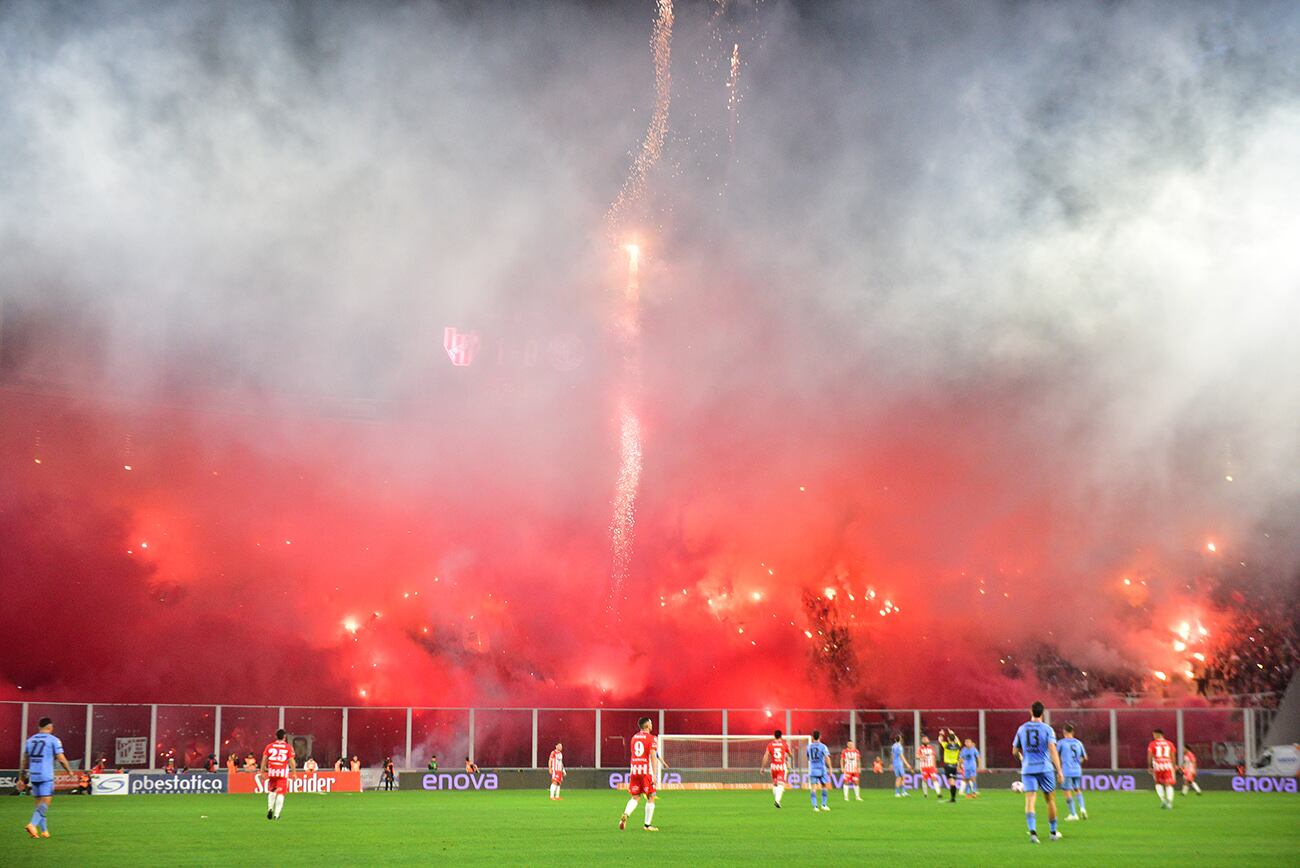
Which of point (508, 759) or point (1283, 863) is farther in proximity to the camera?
point (508, 759)

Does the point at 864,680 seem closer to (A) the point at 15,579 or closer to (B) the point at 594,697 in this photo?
(B) the point at 594,697

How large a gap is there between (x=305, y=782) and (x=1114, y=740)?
113 ft

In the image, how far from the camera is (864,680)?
6819 centimetres

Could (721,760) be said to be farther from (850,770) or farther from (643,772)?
(643,772)

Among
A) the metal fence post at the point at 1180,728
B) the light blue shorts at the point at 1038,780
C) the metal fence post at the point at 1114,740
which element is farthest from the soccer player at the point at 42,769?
the metal fence post at the point at 1180,728

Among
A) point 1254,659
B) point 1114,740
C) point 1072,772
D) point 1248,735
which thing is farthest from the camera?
point 1254,659

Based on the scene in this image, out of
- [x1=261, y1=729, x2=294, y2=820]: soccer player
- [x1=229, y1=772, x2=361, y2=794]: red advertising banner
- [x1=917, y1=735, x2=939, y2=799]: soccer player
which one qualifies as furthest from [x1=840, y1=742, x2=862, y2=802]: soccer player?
[x1=229, y1=772, x2=361, y2=794]: red advertising banner

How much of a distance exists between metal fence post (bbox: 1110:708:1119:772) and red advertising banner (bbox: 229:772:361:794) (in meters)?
32.2

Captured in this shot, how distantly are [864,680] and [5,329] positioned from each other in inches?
1846

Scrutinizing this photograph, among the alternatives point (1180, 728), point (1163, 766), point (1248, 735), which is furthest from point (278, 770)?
point (1248, 735)

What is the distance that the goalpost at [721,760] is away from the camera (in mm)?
52875

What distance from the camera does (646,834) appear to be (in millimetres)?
22750

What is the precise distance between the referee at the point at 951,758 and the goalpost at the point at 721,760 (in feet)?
39.4

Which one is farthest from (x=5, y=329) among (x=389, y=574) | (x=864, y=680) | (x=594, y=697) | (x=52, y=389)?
(x=864, y=680)
